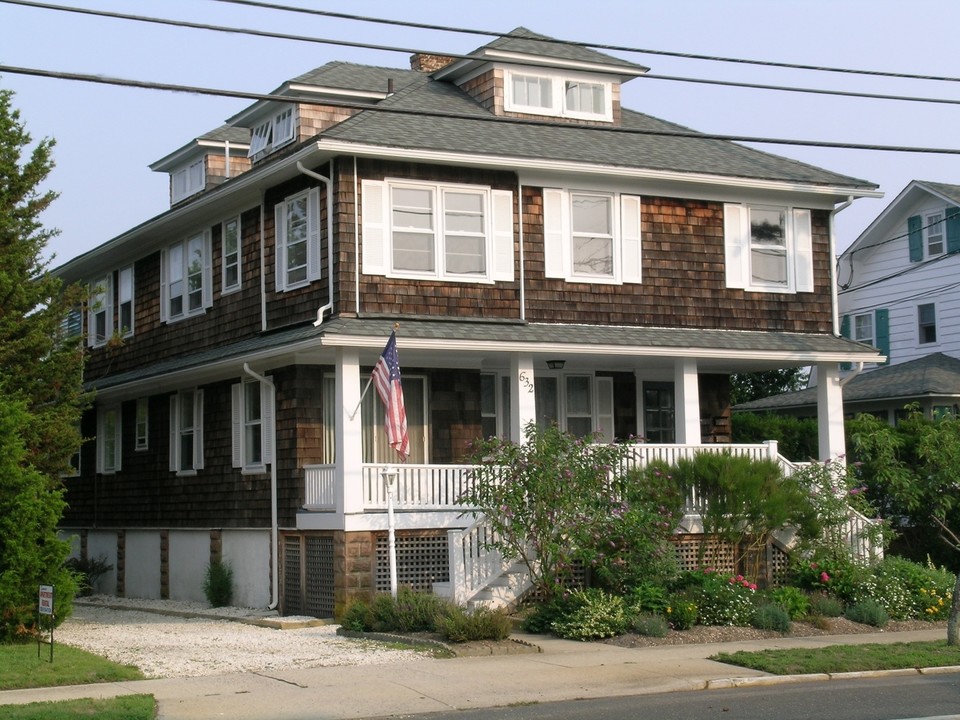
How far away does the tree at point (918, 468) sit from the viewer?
23.5m

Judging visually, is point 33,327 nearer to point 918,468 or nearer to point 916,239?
point 918,468

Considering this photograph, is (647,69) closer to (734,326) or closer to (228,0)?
(734,326)

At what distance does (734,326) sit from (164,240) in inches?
461

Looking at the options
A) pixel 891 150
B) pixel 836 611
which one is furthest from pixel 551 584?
pixel 891 150

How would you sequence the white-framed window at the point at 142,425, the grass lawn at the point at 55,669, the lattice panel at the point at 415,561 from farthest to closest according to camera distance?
the white-framed window at the point at 142,425
the lattice panel at the point at 415,561
the grass lawn at the point at 55,669

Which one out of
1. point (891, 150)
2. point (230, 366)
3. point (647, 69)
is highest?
point (647, 69)

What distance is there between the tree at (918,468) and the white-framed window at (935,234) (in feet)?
39.6

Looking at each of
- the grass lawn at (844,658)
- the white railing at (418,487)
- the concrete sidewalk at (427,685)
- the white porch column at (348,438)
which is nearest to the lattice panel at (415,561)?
the white railing at (418,487)

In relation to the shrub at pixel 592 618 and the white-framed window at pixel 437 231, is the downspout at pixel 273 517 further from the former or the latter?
the shrub at pixel 592 618

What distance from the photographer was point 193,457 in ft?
84.8

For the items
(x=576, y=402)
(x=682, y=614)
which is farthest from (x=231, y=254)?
(x=682, y=614)

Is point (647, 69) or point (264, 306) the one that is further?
point (647, 69)

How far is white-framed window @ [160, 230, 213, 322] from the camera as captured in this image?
26.1 m

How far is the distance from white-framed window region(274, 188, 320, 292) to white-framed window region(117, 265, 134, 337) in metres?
7.62
